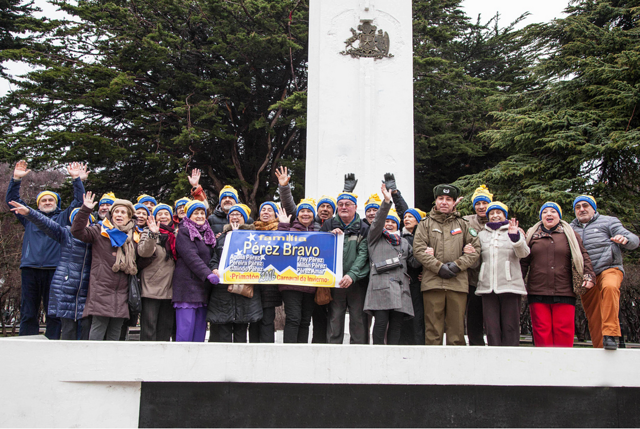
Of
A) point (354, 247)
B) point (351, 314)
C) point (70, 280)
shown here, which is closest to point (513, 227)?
point (354, 247)

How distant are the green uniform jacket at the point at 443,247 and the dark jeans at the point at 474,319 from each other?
62cm

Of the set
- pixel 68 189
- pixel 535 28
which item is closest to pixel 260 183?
pixel 68 189

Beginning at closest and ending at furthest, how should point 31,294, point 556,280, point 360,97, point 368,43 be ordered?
point 556,280 → point 31,294 → point 360,97 → point 368,43

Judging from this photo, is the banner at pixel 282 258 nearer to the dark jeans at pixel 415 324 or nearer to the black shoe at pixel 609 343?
the dark jeans at pixel 415 324

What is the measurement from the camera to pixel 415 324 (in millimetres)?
5629

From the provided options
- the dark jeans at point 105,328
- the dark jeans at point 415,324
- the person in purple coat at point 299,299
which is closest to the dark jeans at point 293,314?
the person in purple coat at point 299,299

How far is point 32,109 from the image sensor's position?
14758 mm

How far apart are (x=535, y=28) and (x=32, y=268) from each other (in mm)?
13656

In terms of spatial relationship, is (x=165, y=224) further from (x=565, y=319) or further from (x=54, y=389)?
(x=565, y=319)

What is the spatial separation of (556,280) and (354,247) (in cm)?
211

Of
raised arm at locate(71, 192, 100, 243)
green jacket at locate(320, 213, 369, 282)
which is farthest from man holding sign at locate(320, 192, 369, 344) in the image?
raised arm at locate(71, 192, 100, 243)

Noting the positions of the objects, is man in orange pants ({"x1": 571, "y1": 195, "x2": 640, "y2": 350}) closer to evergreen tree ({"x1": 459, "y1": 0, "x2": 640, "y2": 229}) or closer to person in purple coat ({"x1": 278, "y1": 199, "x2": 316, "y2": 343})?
person in purple coat ({"x1": 278, "y1": 199, "x2": 316, "y2": 343})

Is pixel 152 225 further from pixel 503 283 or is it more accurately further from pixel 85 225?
pixel 503 283

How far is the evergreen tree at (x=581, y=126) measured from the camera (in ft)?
34.8
